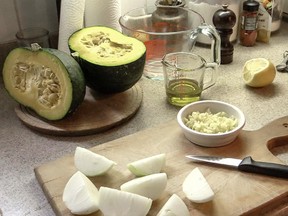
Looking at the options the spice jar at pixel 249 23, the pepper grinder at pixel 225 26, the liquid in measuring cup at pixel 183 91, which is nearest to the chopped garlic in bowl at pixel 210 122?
the liquid in measuring cup at pixel 183 91

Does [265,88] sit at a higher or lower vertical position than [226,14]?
lower

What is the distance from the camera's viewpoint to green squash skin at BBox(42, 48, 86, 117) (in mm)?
824

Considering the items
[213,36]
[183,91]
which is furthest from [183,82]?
[213,36]

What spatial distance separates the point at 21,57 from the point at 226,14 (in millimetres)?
517

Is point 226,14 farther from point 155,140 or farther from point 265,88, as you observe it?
point 155,140

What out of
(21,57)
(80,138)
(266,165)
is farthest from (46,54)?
(266,165)

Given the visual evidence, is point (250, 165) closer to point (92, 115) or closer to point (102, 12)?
point (92, 115)

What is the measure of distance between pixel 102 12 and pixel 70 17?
0.09 metres

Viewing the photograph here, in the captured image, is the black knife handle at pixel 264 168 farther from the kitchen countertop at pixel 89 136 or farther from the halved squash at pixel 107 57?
the halved squash at pixel 107 57

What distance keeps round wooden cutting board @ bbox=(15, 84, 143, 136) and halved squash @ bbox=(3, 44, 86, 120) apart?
21 mm

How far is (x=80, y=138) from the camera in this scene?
2.76 feet

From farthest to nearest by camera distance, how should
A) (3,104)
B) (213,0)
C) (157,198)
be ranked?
(213,0)
(3,104)
(157,198)

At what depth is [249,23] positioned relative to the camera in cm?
118

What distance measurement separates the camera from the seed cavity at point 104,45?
90 centimetres
